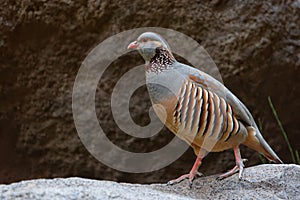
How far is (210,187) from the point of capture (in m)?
2.77

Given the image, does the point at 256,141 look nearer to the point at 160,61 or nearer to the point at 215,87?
the point at 215,87

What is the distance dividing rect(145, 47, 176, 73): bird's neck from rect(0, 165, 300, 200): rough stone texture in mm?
587

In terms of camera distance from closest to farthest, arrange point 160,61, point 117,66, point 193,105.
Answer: point 193,105
point 160,61
point 117,66

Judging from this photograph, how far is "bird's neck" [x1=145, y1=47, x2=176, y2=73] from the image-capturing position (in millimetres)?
2795

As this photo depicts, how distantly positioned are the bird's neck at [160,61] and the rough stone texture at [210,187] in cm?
59

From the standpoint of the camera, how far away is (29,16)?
12.0ft

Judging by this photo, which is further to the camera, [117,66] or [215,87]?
[117,66]

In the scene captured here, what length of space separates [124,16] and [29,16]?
0.62 m

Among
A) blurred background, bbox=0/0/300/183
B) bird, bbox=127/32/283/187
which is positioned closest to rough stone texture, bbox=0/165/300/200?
bird, bbox=127/32/283/187

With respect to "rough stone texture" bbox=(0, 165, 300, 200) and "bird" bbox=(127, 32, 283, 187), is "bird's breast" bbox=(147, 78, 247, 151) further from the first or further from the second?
"rough stone texture" bbox=(0, 165, 300, 200)

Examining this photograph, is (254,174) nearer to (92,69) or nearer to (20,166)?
(92,69)

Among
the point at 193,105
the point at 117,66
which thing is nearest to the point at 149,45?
the point at 193,105

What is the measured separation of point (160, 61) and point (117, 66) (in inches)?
35.8

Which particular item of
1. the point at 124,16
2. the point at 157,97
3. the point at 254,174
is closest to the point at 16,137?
the point at 124,16
